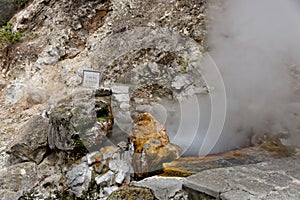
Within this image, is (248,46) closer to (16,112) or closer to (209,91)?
(209,91)

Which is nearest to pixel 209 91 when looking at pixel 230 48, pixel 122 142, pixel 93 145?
pixel 230 48

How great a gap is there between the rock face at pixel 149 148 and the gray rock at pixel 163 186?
492mm

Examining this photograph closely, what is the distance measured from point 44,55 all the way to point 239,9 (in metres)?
3.86

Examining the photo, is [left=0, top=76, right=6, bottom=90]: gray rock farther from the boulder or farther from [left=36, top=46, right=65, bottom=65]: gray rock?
the boulder

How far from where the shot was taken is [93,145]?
346cm

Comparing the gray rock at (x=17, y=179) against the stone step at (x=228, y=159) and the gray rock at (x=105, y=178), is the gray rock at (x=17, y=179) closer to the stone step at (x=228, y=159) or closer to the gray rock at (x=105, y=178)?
the gray rock at (x=105, y=178)

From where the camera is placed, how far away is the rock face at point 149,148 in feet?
10.2

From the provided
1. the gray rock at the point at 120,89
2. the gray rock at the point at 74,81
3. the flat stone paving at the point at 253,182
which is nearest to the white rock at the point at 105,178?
the flat stone paving at the point at 253,182

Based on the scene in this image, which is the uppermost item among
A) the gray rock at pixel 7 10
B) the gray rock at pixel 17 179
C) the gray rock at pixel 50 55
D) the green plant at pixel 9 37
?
the gray rock at pixel 7 10

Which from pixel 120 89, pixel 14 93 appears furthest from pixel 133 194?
pixel 14 93

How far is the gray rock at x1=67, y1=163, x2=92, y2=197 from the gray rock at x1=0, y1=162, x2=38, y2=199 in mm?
492

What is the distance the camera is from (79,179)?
3.19 m

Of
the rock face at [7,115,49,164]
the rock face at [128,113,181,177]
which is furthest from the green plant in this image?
the rock face at [128,113,181,177]

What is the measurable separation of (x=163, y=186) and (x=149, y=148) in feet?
2.85
